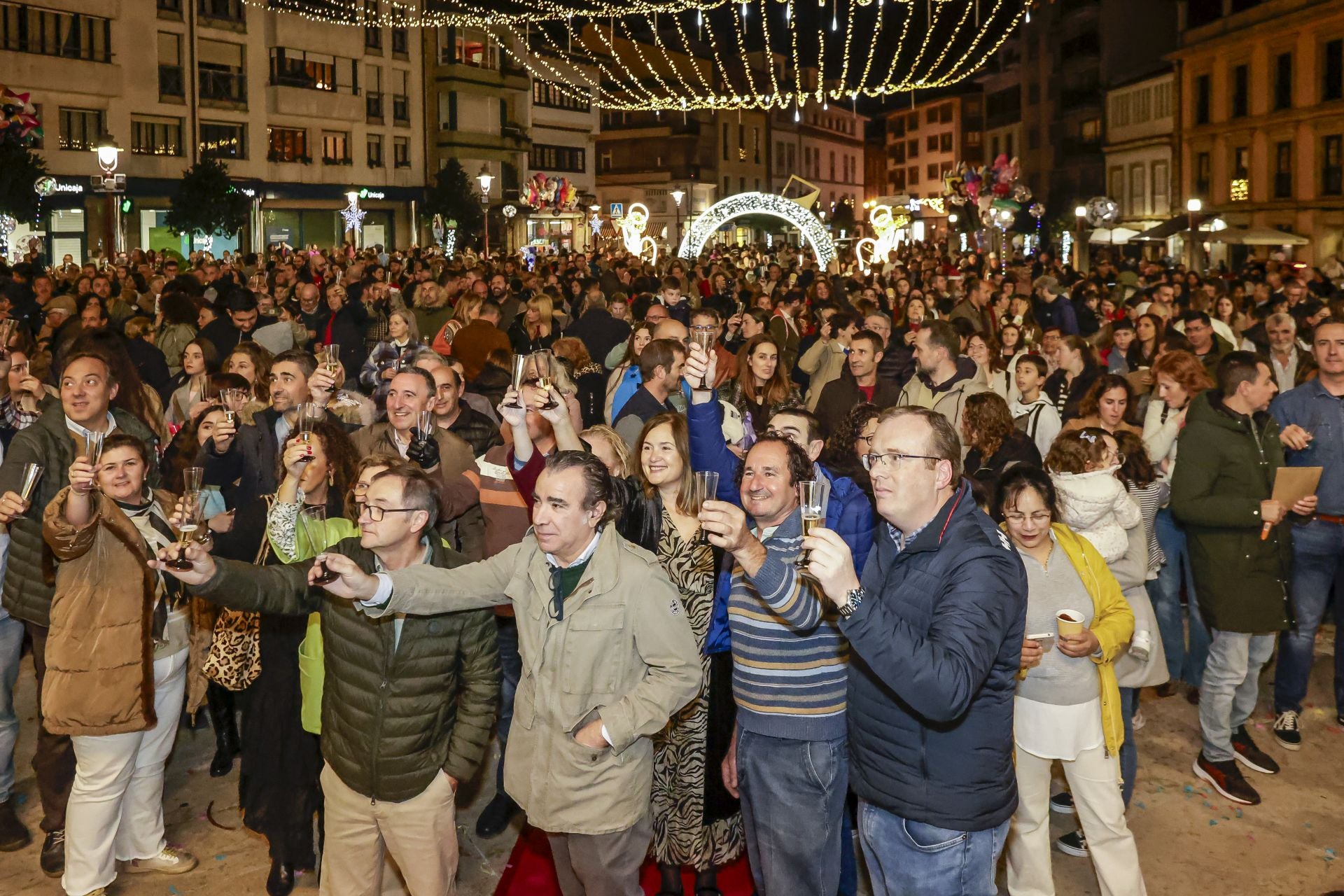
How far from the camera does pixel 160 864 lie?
5184mm

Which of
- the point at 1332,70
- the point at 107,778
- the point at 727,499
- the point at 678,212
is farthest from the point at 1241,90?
the point at 107,778

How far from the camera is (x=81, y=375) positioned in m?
5.31

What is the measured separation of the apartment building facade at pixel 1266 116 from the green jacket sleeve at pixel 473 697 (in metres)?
32.0

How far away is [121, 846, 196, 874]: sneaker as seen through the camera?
5180mm

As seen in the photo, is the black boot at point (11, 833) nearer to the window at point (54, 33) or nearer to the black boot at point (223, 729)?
the black boot at point (223, 729)

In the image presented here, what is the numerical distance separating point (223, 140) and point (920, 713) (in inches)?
1609

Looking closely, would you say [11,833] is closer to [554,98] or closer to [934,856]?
[934,856]

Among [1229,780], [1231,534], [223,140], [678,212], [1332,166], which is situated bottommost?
[1229,780]

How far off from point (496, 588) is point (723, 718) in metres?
1.26

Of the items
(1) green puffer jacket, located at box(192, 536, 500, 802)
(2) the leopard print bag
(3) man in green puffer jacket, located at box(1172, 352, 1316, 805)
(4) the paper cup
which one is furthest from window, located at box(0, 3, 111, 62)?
(4) the paper cup

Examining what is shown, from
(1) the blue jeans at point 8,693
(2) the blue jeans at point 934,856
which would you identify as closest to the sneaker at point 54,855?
(1) the blue jeans at point 8,693

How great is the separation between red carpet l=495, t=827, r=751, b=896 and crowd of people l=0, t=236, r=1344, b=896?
0.62 feet

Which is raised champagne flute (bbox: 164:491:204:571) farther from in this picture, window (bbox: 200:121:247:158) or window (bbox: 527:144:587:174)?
window (bbox: 527:144:587:174)

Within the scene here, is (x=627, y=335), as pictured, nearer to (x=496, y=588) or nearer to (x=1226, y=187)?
(x=496, y=588)
